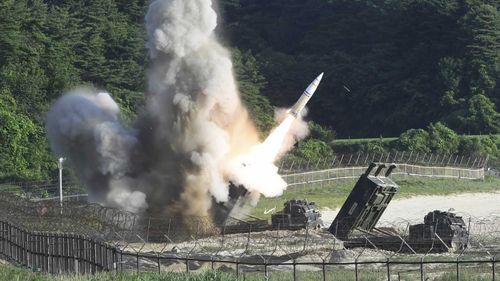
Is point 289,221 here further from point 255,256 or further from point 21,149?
point 21,149

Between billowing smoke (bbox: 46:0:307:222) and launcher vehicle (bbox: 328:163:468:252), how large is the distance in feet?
18.3

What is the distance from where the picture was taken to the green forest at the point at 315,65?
88188mm

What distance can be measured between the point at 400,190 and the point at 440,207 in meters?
5.80

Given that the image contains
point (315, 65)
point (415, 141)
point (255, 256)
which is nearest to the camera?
point (255, 256)

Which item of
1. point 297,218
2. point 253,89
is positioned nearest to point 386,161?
point 253,89

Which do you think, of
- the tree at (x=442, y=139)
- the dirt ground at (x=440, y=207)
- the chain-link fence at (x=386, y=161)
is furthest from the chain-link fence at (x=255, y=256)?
the tree at (x=442, y=139)

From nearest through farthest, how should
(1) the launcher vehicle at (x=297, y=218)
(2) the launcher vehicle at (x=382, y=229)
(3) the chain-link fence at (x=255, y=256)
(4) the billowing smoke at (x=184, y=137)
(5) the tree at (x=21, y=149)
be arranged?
(3) the chain-link fence at (x=255, y=256) < (2) the launcher vehicle at (x=382, y=229) < (1) the launcher vehicle at (x=297, y=218) < (4) the billowing smoke at (x=184, y=137) < (5) the tree at (x=21, y=149)

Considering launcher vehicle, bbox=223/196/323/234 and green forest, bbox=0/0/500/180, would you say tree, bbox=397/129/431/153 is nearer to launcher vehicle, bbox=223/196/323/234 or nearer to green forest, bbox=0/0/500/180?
green forest, bbox=0/0/500/180

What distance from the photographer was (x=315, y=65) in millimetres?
114438

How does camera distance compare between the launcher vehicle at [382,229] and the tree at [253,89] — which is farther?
the tree at [253,89]

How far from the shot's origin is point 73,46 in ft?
314

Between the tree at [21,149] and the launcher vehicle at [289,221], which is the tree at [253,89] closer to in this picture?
the tree at [21,149]

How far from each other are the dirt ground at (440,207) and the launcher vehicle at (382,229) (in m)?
7.12

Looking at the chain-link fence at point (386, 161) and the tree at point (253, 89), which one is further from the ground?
the tree at point (253, 89)
